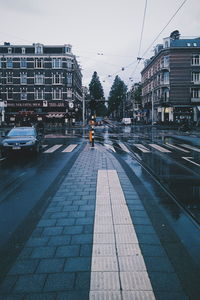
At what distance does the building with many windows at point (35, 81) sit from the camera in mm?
56384

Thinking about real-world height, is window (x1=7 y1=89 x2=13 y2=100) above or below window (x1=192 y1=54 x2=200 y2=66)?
below

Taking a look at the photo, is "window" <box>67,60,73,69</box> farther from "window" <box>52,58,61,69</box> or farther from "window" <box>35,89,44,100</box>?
"window" <box>35,89,44,100</box>

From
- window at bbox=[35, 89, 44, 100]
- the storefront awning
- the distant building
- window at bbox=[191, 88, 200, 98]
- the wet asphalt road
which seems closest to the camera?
the wet asphalt road

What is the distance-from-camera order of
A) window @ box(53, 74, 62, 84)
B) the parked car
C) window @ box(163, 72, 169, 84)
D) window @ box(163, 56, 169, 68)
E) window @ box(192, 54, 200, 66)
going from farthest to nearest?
1. window @ box(53, 74, 62, 84)
2. window @ box(163, 72, 169, 84)
3. window @ box(163, 56, 169, 68)
4. window @ box(192, 54, 200, 66)
5. the parked car

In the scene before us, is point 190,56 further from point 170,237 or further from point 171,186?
point 170,237

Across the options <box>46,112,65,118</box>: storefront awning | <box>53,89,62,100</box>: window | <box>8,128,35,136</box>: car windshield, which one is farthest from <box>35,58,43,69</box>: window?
<box>8,128,35,136</box>: car windshield

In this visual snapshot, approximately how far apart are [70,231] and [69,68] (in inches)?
2212

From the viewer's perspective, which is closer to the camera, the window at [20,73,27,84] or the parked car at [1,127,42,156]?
the parked car at [1,127,42,156]

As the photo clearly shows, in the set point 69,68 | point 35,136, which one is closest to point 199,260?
point 35,136

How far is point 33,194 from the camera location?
6.34 meters

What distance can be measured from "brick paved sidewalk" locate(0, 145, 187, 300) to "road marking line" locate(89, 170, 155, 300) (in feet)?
0.06

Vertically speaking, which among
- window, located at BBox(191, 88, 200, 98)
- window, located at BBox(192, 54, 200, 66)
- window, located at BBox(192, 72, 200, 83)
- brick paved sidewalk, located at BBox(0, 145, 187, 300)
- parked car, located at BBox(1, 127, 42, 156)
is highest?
window, located at BBox(192, 54, 200, 66)

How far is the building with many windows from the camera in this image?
5638 centimetres

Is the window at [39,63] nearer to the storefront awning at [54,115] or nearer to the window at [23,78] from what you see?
the window at [23,78]
